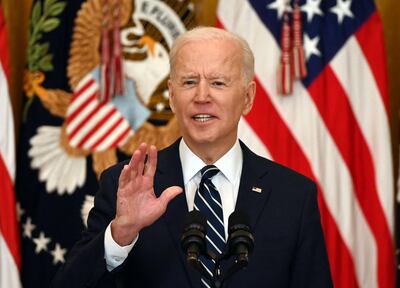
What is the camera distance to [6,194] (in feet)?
13.2

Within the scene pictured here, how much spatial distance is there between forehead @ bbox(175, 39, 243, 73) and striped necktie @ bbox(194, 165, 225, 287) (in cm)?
29

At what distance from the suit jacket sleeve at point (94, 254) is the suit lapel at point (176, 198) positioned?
0.15 meters

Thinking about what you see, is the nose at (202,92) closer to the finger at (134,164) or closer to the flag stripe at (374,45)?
the finger at (134,164)

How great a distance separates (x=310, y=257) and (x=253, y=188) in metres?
0.26

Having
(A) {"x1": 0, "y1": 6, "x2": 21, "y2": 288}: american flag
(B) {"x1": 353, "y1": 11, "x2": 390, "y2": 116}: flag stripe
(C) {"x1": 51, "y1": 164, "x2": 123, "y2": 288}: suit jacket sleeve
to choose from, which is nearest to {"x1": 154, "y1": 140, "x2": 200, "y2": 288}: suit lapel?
(C) {"x1": 51, "y1": 164, "x2": 123, "y2": 288}: suit jacket sleeve

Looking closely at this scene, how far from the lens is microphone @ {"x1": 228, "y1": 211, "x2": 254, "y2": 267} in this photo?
5.56ft

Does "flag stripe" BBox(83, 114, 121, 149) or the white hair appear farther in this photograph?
"flag stripe" BBox(83, 114, 121, 149)

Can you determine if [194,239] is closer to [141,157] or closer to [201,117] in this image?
[141,157]

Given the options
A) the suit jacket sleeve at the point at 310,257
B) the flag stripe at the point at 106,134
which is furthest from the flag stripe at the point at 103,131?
the suit jacket sleeve at the point at 310,257

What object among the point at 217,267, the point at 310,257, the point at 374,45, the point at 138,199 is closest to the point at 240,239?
the point at 217,267

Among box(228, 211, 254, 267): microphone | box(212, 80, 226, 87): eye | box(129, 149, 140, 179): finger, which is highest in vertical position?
box(212, 80, 226, 87): eye

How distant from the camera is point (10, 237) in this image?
404 cm

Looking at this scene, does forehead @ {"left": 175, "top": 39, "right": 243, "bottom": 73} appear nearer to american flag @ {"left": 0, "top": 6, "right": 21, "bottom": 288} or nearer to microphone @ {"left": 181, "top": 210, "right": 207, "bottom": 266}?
microphone @ {"left": 181, "top": 210, "right": 207, "bottom": 266}

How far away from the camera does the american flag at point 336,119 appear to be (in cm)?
428
